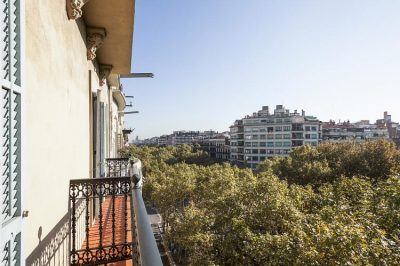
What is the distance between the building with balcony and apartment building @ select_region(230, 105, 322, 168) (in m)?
66.7

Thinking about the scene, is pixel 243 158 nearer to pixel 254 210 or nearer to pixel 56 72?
pixel 254 210

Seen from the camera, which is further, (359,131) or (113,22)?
(359,131)

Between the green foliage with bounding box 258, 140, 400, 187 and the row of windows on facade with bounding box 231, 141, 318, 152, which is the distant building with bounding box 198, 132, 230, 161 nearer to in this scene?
the row of windows on facade with bounding box 231, 141, 318, 152

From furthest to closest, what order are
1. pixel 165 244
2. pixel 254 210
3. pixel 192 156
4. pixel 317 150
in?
pixel 192 156, pixel 317 150, pixel 165 244, pixel 254 210

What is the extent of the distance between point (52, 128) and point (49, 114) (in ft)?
0.81

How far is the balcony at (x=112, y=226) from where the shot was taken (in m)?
2.16

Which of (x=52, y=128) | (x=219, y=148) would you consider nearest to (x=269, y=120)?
(x=219, y=148)

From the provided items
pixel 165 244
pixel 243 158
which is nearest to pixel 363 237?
pixel 165 244

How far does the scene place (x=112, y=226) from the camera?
6000 mm

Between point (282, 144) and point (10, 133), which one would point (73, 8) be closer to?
point (10, 133)

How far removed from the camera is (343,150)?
37.5 metres

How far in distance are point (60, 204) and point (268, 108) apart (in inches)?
3101

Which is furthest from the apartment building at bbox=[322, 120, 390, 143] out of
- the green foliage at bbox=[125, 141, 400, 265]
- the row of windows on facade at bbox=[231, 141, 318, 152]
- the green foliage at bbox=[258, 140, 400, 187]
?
the green foliage at bbox=[125, 141, 400, 265]

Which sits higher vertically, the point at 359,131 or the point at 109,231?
the point at 359,131
